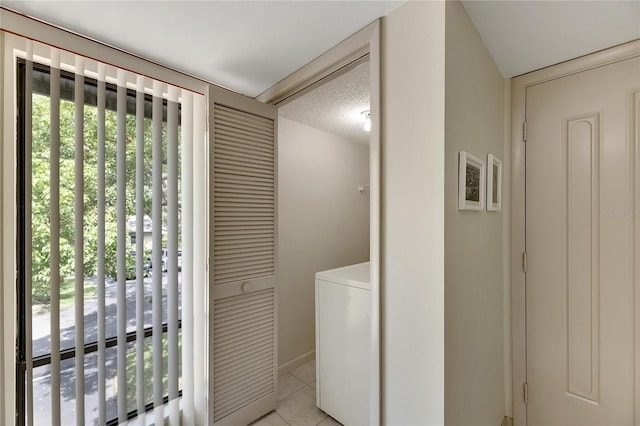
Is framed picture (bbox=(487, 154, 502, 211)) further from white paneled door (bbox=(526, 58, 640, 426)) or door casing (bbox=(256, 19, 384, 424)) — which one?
door casing (bbox=(256, 19, 384, 424))

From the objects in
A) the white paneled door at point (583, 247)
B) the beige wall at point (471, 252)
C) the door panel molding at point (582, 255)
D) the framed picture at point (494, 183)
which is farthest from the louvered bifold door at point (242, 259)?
the door panel molding at point (582, 255)

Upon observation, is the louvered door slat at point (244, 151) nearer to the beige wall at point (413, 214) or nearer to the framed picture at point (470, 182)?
the beige wall at point (413, 214)

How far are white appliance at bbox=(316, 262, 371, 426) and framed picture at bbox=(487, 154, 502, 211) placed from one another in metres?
0.79

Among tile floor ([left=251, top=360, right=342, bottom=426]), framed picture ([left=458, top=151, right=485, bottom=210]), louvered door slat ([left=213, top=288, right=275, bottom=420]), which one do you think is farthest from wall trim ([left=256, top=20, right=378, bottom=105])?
tile floor ([left=251, top=360, right=342, bottom=426])

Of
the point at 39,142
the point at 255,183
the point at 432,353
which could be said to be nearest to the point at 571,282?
the point at 432,353

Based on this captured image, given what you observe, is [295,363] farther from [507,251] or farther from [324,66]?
[324,66]

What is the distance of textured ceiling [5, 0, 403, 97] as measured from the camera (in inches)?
44.8

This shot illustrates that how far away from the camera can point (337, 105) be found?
2.23m

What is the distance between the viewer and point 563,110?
1.56 metres

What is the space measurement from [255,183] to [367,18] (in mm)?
1107

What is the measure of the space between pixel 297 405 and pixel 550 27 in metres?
2.66

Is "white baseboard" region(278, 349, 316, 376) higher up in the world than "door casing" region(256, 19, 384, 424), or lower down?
lower down

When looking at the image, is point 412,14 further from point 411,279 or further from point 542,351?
point 542,351

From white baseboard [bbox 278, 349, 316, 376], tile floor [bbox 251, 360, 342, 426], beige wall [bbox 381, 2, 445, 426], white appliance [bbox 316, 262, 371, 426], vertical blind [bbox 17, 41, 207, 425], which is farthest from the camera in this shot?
white baseboard [bbox 278, 349, 316, 376]
